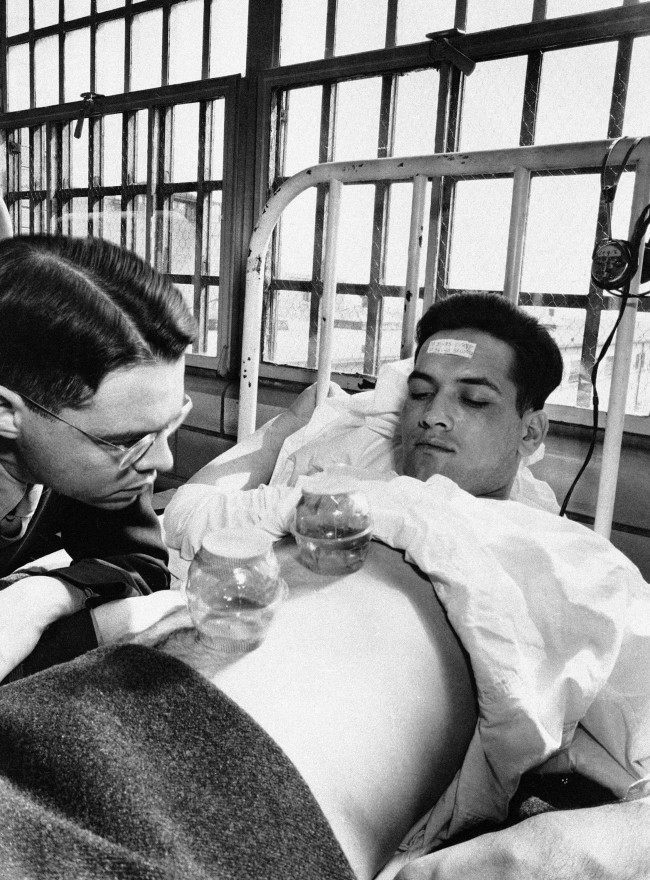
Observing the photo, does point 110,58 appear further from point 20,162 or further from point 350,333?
point 350,333

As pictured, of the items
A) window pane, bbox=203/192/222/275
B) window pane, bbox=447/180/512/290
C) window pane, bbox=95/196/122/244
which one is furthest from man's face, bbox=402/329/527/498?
window pane, bbox=95/196/122/244

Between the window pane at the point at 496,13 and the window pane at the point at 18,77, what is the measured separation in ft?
9.18

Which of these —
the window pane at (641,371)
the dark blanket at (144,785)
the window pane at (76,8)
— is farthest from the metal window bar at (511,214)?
the window pane at (76,8)

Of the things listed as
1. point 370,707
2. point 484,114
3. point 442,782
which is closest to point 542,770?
point 442,782

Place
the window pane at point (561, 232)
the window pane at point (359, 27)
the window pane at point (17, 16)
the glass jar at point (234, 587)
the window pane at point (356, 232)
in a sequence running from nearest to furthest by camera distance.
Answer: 1. the glass jar at point (234, 587)
2. the window pane at point (561, 232)
3. the window pane at point (359, 27)
4. the window pane at point (356, 232)
5. the window pane at point (17, 16)

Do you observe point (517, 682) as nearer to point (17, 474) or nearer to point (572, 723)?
point (572, 723)

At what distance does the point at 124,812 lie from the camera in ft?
1.77

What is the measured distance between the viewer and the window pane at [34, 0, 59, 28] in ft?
12.8

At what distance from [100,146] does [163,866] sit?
154 inches

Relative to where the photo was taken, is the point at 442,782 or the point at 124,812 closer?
the point at 124,812

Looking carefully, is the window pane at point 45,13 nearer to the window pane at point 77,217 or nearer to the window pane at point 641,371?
the window pane at point 77,217

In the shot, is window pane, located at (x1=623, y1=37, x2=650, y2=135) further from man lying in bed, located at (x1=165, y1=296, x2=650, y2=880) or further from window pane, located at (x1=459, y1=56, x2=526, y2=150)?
man lying in bed, located at (x1=165, y1=296, x2=650, y2=880)

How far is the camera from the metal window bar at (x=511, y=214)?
153cm

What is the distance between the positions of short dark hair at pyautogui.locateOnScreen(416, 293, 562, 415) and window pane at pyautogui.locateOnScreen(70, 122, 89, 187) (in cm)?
298
